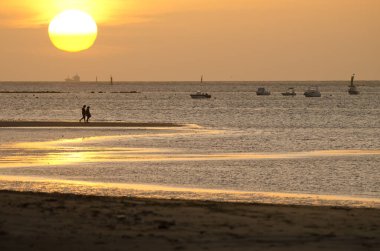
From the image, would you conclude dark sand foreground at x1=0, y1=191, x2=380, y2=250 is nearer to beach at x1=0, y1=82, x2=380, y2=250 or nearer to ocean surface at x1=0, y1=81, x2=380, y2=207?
beach at x1=0, y1=82, x2=380, y2=250

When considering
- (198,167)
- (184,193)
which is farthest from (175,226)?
(198,167)

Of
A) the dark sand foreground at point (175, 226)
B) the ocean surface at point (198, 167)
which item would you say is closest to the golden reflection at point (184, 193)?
the ocean surface at point (198, 167)

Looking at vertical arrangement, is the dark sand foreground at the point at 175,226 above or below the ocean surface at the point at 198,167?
above

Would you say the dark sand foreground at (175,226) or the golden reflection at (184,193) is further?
the golden reflection at (184,193)

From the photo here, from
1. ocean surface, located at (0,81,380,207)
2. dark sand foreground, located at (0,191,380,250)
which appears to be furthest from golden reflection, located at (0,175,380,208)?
dark sand foreground, located at (0,191,380,250)

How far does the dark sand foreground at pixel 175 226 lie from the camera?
15266 millimetres

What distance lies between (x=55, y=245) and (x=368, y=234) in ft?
21.4

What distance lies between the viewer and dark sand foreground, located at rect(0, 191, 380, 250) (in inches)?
601

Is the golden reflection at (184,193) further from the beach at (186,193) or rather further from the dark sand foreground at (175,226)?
the dark sand foreground at (175,226)

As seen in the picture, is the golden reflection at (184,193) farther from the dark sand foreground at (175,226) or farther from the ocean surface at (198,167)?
the dark sand foreground at (175,226)

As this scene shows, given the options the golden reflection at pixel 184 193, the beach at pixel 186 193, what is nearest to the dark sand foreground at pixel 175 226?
the beach at pixel 186 193

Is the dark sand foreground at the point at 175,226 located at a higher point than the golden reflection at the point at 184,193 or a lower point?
higher

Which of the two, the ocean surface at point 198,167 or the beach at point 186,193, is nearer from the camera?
the beach at point 186,193

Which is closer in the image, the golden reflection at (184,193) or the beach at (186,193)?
the beach at (186,193)
